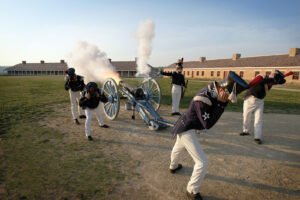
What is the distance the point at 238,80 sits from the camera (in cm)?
202

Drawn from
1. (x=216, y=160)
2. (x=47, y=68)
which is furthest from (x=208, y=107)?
(x=47, y=68)

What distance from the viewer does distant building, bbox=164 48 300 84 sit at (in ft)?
85.7

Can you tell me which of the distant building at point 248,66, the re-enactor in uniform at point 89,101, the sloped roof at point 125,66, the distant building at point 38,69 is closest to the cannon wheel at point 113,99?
the re-enactor in uniform at point 89,101

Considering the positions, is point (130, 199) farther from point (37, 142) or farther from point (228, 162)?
point (37, 142)

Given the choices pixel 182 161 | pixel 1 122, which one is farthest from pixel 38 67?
pixel 182 161

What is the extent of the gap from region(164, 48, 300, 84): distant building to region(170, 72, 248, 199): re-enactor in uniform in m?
24.2

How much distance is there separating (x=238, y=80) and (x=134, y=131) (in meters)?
A: 3.41

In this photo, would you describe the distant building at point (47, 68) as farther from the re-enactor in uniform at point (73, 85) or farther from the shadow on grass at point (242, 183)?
the shadow on grass at point (242, 183)

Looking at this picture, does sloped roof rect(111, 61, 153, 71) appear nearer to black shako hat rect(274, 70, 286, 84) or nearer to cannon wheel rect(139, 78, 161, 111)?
cannon wheel rect(139, 78, 161, 111)

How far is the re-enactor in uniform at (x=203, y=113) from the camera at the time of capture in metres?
2.03

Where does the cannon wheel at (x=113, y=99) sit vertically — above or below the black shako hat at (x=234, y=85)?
below

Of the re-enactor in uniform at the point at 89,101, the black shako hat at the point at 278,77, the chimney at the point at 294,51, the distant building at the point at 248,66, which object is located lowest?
the re-enactor in uniform at the point at 89,101

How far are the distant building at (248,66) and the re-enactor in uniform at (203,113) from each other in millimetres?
24239

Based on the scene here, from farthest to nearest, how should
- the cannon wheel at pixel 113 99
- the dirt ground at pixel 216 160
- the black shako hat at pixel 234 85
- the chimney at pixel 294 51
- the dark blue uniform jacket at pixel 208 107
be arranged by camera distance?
the chimney at pixel 294 51 → the cannon wheel at pixel 113 99 → the dirt ground at pixel 216 160 → the dark blue uniform jacket at pixel 208 107 → the black shako hat at pixel 234 85
